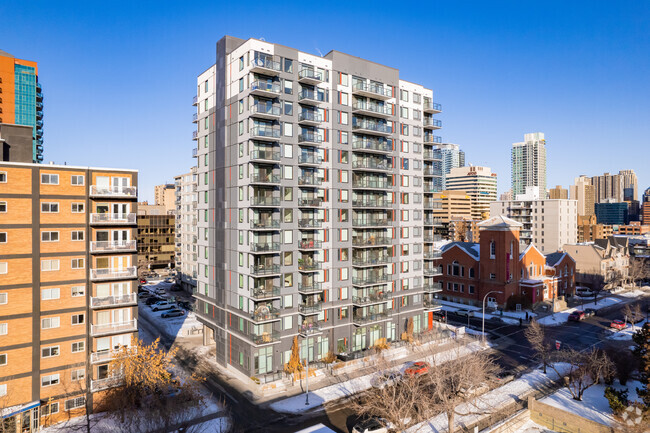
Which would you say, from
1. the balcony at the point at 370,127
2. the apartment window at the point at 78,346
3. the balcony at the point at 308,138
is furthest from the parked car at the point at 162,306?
the balcony at the point at 370,127

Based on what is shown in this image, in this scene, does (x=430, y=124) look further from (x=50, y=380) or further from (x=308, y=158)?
(x=50, y=380)

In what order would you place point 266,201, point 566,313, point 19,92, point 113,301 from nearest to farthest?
point 113,301, point 266,201, point 566,313, point 19,92

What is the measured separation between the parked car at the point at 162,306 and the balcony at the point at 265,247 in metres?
43.6

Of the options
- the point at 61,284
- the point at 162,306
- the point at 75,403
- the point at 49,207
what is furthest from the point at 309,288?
the point at 162,306

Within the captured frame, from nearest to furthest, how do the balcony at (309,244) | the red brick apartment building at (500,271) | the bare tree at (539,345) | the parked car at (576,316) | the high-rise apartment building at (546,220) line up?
the bare tree at (539,345) → the balcony at (309,244) → the parked car at (576,316) → the red brick apartment building at (500,271) → the high-rise apartment building at (546,220)

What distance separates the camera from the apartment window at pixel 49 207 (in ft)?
116

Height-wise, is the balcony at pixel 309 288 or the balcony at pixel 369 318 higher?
the balcony at pixel 309 288

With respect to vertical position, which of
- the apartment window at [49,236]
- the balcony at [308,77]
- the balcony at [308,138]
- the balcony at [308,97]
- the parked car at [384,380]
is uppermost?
the balcony at [308,77]

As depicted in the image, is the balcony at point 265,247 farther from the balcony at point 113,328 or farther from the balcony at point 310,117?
the balcony at point 310,117

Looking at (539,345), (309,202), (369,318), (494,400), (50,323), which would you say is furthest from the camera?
(369,318)

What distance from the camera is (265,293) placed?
42.5 meters

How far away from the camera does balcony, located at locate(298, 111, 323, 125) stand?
45003 mm

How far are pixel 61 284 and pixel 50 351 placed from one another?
18.9 feet

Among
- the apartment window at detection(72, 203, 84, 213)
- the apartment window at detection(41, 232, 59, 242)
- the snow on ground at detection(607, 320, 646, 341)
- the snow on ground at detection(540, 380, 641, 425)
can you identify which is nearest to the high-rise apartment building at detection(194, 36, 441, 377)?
the apartment window at detection(72, 203, 84, 213)
